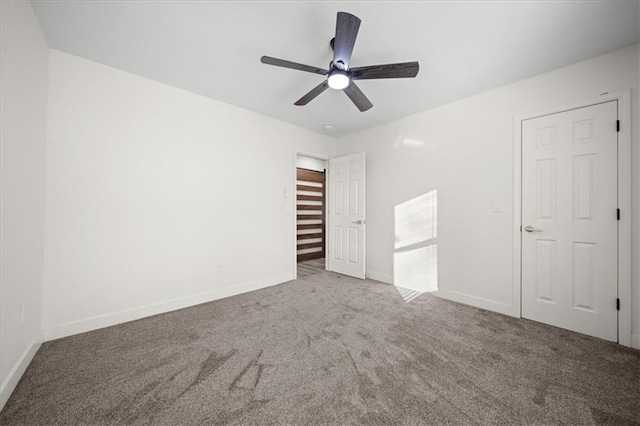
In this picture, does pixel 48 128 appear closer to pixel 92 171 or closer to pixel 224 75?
pixel 92 171

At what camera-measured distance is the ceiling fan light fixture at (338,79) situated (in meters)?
1.94

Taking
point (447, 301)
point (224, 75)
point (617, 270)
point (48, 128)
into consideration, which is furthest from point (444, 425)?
point (48, 128)

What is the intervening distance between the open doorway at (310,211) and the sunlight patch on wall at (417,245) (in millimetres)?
2042

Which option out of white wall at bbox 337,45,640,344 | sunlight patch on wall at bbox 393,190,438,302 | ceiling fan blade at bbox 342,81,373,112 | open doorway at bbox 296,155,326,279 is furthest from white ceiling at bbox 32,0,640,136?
open doorway at bbox 296,155,326,279

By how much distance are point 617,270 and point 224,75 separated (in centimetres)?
411

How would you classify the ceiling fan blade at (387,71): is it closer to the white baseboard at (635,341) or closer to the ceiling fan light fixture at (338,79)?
the ceiling fan light fixture at (338,79)

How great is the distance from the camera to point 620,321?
210 centimetres

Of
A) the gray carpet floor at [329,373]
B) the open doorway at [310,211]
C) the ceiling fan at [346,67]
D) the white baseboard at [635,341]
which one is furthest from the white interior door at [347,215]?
the white baseboard at [635,341]

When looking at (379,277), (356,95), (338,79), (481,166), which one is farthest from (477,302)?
(338,79)

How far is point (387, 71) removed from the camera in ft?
6.31

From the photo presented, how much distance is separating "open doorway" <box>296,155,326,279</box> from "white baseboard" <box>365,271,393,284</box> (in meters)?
1.44

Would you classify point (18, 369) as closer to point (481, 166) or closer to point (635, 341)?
point (481, 166)

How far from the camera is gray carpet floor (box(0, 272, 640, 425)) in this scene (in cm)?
137

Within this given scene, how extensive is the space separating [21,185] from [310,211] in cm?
461
